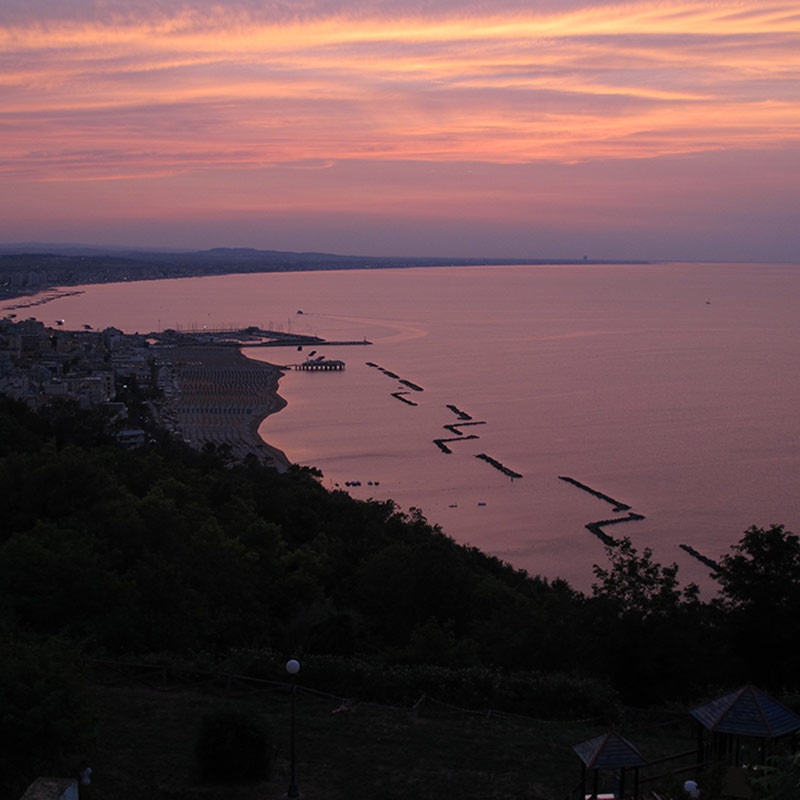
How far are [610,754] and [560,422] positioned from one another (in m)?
24.2

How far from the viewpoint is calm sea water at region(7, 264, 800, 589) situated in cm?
1808

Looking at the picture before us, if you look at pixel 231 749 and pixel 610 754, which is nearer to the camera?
pixel 610 754

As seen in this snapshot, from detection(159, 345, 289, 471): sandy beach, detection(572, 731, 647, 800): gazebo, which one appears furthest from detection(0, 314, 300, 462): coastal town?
detection(572, 731, 647, 800): gazebo

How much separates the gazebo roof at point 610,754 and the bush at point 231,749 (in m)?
1.70

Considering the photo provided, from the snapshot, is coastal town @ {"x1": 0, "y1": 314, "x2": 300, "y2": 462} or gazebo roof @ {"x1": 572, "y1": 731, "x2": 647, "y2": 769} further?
coastal town @ {"x1": 0, "y1": 314, "x2": 300, "y2": 462}

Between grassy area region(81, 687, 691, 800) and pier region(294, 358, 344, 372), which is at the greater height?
grassy area region(81, 687, 691, 800)

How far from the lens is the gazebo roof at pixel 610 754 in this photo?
3.85m

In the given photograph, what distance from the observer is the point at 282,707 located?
5.89 m

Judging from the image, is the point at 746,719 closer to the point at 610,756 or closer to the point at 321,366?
the point at 610,756

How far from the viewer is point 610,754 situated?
12.8ft

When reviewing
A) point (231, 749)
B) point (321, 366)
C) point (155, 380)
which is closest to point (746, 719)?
point (231, 749)

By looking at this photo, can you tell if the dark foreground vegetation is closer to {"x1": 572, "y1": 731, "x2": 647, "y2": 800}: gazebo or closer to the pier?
{"x1": 572, "y1": 731, "x2": 647, "y2": 800}: gazebo

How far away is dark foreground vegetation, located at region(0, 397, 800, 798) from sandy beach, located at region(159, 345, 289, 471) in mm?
11280

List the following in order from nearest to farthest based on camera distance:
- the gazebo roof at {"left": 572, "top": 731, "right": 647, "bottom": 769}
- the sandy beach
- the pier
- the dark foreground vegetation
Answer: the gazebo roof at {"left": 572, "top": 731, "right": 647, "bottom": 769}
the dark foreground vegetation
the sandy beach
the pier
